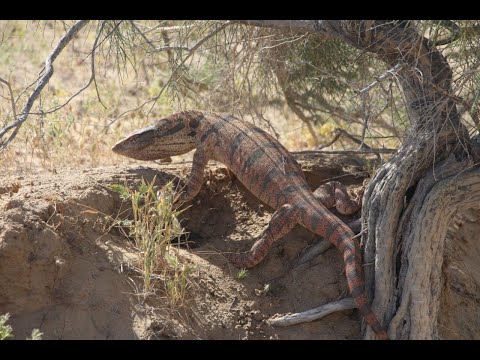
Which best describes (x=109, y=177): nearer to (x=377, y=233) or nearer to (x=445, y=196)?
(x=377, y=233)

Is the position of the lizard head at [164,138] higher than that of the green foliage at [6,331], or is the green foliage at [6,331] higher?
the lizard head at [164,138]

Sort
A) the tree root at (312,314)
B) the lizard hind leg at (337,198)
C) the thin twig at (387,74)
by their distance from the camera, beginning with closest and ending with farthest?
the thin twig at (387,74), the tree root at (312,314), the lizard hind leg at (337,198)

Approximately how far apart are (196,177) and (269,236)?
993 millimetres

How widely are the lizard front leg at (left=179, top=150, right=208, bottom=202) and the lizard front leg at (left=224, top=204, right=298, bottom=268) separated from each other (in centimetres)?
73

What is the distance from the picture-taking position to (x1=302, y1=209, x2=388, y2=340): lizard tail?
570cm

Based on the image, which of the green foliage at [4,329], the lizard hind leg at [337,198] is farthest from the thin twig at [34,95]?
the lizard hind leg at [337,198]

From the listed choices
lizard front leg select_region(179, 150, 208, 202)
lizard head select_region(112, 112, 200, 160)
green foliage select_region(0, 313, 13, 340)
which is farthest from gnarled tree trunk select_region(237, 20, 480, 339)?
green foliage select_region(0, 313, 13, 340)

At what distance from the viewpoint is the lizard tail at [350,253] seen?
5699mm

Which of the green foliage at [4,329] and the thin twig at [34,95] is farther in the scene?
the thin twig at [34,95]

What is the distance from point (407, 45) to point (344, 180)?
1973 millimetres

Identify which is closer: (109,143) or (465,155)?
(465,155)

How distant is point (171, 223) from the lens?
6.09m

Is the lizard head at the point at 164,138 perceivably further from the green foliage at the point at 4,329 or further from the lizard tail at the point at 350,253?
the green foliage at the point at 4,329

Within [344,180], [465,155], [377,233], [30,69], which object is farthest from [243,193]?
[30,69]
